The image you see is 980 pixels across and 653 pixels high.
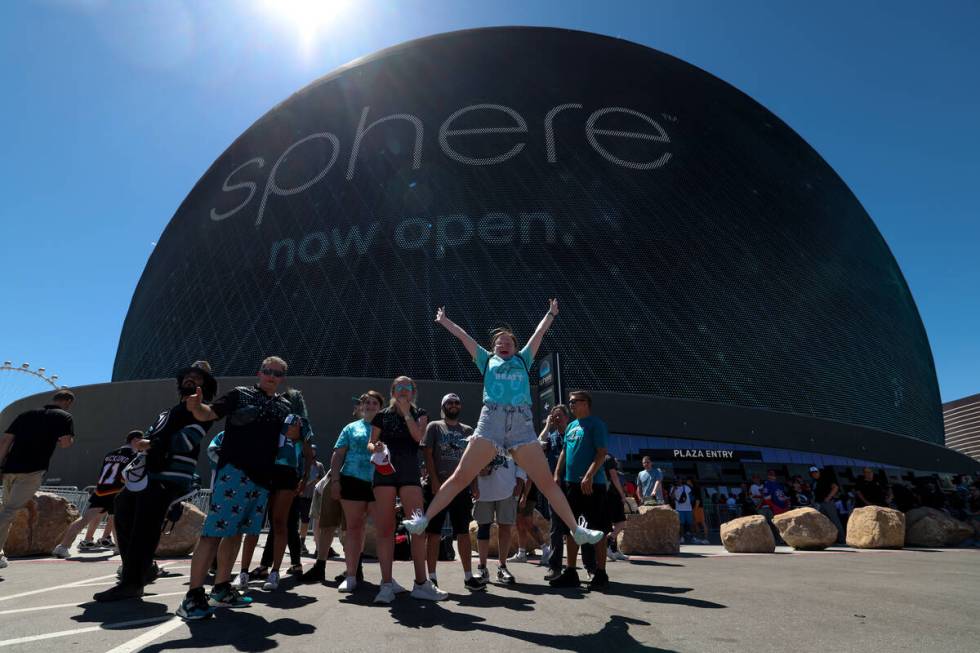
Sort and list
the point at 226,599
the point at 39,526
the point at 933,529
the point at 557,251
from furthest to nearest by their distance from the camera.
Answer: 1. the point at 557,251
2. the point at 933,529
3. the point at 39,526
4. the point at 226,599

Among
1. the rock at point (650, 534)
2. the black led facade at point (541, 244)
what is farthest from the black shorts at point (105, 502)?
the black led facade at point (541, 244)

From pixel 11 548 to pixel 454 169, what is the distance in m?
22.4

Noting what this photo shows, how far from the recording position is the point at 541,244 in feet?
79.4

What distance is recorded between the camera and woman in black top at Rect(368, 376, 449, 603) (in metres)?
3.72

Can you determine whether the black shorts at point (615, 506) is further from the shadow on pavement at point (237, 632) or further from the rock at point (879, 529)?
the rock at point (879, 529)

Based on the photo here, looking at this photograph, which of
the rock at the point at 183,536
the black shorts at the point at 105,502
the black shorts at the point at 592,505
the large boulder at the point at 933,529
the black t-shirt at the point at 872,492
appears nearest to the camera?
the black shorts at the point at 592,505

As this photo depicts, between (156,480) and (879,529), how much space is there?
402 inches

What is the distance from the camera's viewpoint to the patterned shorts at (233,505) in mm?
3262

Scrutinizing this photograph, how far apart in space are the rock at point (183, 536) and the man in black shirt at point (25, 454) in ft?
6.04

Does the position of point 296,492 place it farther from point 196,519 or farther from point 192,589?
point 196,519

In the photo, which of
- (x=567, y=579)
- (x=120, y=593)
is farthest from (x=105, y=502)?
(x=567, y=579)

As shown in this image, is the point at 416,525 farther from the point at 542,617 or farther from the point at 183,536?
the point at 183,536

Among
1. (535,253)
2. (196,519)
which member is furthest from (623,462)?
(196,519)

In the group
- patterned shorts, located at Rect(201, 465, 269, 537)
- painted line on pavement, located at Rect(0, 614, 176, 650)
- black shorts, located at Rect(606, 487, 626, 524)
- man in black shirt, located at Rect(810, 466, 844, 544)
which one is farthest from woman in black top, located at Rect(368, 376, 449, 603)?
man in black shirt, located at Rect(810, 466, 844, 544)
